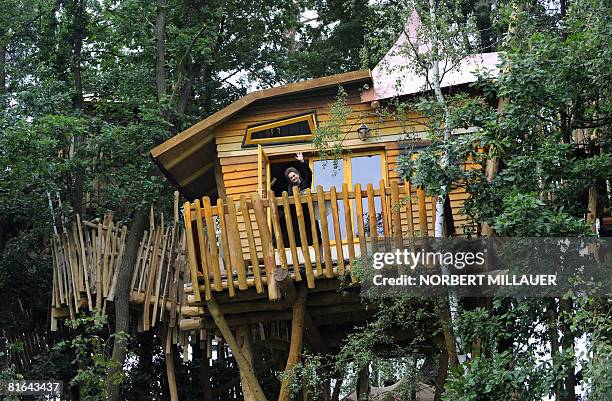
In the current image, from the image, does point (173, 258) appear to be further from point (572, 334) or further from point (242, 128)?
point (572, 334)

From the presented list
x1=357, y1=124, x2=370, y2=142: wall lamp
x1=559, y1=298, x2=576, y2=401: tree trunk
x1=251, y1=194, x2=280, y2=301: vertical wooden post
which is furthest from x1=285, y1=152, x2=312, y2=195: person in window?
x1=559, y1=298, x2=576, y2=401: tree trunk

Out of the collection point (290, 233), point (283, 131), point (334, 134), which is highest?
point (283, 131)

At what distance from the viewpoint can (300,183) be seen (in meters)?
14.7

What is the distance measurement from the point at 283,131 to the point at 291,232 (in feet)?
9.17

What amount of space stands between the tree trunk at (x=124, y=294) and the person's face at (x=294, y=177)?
3667 millimetres

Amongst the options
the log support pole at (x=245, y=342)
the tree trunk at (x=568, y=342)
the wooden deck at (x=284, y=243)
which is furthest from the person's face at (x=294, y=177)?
the tree trunk at (x=568, y=342)

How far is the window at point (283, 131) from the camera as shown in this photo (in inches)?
599

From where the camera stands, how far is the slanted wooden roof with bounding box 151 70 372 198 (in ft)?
48.7

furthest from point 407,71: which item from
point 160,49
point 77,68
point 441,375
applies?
point 77,68

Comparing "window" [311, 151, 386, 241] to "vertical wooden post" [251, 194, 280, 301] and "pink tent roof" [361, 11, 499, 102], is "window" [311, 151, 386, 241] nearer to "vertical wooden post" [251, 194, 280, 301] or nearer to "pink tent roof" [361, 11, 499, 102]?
"pink tent roof" [361, 11, 499, 102]

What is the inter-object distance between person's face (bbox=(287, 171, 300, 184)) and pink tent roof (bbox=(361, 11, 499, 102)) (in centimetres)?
149

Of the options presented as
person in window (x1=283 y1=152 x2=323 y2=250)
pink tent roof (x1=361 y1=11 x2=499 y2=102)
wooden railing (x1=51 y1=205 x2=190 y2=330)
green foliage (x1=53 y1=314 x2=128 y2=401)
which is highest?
pink tent roof (x1=361 y1=11 x2=499 y2=102)

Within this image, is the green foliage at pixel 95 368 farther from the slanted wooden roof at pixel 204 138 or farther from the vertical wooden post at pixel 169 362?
the slanted wooden roof at pixel 204 138

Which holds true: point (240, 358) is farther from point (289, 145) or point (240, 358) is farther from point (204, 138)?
point (204, 138)
